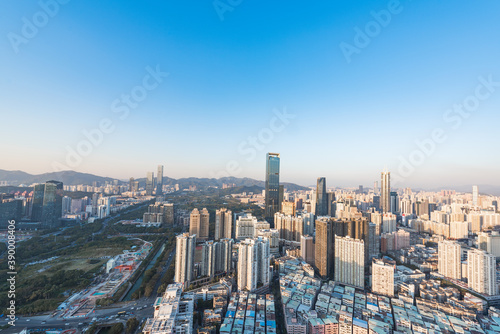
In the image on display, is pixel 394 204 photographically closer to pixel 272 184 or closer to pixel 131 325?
pixel 272 184

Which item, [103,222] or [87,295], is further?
[103,222]

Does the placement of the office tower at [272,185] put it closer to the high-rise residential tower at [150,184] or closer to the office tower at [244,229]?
the office tower at [244,229]

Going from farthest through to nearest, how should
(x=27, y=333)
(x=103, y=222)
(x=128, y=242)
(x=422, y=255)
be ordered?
(x=103, y=222) < (x=128, y=242) < (x=422, y=255) < (x=27, y=333)

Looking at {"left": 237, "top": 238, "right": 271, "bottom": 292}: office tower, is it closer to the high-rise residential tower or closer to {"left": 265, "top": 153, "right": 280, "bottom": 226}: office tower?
{"left": 265, "top": 153, "right": 280, "bottom": 226}: office tower

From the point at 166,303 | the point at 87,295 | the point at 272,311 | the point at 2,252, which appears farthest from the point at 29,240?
the point at 272,311

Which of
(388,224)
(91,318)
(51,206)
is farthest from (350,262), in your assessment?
(51,206)

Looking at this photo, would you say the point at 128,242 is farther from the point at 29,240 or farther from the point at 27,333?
the point at 27,333

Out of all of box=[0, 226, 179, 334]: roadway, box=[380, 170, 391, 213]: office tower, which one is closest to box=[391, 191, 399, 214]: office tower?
box=[380, 170, 391, 213]: office tower
